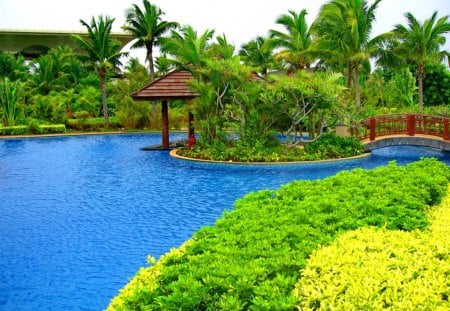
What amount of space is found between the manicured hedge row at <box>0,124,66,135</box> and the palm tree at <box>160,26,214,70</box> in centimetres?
1313

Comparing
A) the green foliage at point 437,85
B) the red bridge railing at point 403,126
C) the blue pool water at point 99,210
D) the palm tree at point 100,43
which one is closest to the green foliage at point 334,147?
the blue pool water at point 99,210

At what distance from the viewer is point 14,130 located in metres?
29.5

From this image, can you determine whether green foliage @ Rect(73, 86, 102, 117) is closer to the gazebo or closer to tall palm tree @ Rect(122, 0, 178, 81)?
tall palm tree @ Rect(122, 0, 178, 81)

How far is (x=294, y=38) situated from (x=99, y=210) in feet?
64.3

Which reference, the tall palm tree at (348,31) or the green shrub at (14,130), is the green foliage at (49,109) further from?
the tall palm tree at (348,31)

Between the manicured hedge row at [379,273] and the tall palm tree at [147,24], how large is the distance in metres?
26.5

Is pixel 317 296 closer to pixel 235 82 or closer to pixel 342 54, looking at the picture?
Answer: pixel 235 82

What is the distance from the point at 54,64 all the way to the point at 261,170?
90.2 ft

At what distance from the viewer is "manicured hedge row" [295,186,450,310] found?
345 centimetres

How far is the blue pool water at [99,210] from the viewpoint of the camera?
6691mm

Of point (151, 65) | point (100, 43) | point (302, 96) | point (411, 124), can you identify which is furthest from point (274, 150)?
point (100, 43)

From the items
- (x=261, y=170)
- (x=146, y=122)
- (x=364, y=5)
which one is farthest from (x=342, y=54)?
(x=146, y=122)

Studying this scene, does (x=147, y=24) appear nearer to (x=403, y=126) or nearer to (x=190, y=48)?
(x=190, y=48)

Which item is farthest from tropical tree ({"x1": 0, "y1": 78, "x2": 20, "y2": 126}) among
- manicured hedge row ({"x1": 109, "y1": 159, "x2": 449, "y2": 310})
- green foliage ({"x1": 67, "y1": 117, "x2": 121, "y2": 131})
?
manicured hedge row ({"x1": 109, "y1": 159, "x2": 449, "y2": 310})
